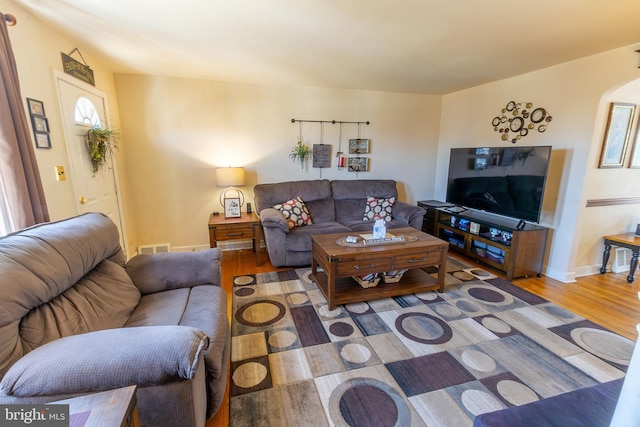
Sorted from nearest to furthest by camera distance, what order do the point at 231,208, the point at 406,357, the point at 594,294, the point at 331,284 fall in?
the point at 406,357, the point at 331,284, the point at 594,294, the point at 231,208

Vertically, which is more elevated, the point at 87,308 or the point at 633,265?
the point at 87,308

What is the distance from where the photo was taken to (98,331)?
1.25m

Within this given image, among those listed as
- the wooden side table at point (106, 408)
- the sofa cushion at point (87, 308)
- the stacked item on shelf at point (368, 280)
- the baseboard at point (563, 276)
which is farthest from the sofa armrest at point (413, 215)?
the wooden side table at point (106, 408)

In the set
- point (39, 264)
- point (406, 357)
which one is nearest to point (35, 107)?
point (39, 264)

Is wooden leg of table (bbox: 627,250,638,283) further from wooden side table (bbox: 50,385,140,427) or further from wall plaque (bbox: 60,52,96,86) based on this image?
wall plaque (bbox: 60,52,96,86)

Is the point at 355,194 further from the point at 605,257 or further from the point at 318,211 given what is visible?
the point at 605,257

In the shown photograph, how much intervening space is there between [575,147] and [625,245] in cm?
122

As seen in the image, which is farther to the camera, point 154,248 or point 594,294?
point 154,248

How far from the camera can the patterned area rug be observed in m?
1.57

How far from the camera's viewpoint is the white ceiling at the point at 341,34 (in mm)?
1877

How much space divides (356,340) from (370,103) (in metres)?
3.44

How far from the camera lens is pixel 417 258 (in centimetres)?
263

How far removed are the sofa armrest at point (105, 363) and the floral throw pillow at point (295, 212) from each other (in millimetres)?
2438

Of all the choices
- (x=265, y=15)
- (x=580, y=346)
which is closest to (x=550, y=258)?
(x=580, y=346)
